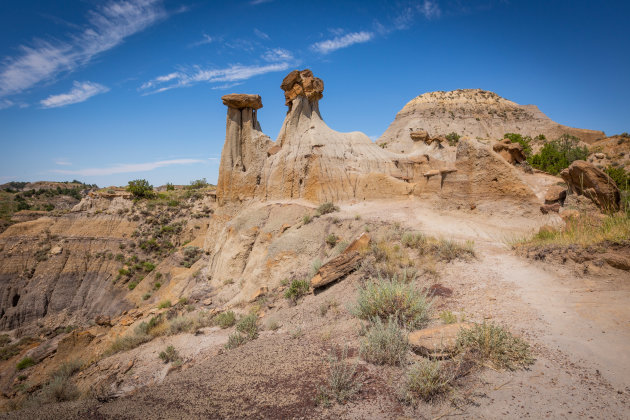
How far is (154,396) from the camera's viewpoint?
398 centimetres

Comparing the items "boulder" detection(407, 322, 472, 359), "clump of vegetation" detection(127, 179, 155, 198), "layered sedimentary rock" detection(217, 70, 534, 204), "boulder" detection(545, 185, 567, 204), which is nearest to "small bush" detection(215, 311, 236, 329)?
"boulder" detection(407, 322, 472, 359)

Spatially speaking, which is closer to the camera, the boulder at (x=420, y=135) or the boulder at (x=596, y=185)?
the boulder at (x=596, y=185)

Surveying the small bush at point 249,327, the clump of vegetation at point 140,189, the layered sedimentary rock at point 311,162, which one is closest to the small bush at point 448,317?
the small bush at point 249,327

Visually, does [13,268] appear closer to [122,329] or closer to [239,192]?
[122,329]

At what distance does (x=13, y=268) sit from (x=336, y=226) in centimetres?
2712

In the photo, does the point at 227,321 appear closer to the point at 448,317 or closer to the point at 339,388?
the point at 339,388

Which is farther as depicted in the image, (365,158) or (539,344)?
(365,158)

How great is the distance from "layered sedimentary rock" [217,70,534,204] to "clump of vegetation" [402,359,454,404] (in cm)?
992

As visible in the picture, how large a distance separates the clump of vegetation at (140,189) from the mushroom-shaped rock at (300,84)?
86.8 feet

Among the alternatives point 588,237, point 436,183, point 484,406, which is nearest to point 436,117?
point 436,183

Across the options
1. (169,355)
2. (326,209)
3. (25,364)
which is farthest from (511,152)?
(25,364)

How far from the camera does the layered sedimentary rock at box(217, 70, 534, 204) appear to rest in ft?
47.3

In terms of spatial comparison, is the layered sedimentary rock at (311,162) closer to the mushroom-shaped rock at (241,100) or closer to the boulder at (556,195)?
the mushroom-shaped rock at (241,100)

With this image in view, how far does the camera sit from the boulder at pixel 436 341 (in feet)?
11.5
